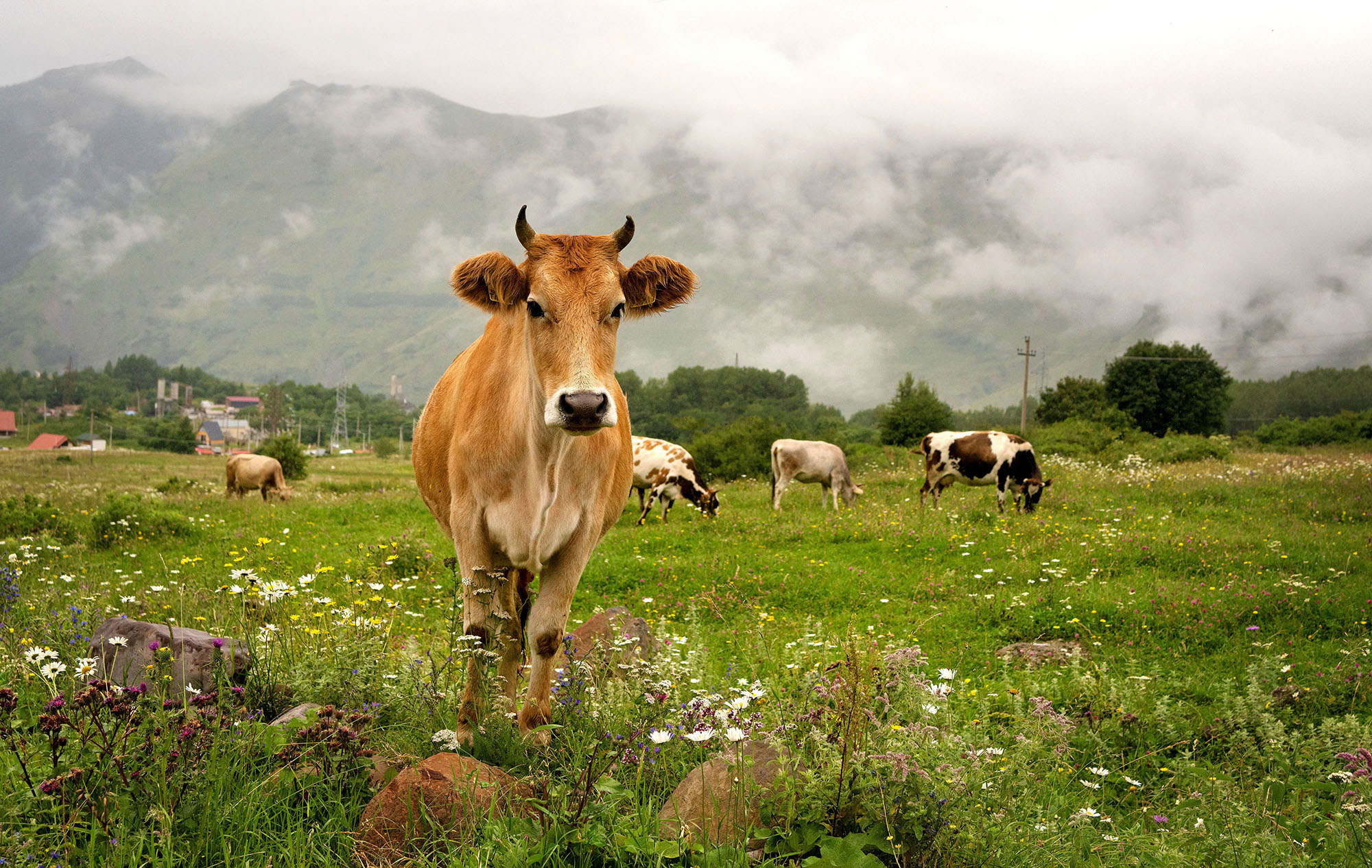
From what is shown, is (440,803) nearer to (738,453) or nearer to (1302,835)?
(1302,835)

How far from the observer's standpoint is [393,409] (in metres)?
190

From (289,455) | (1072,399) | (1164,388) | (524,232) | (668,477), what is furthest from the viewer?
(1164,388)

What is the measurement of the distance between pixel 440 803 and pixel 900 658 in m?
2.14

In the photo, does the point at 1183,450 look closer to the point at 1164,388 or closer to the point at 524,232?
the point at 524,232

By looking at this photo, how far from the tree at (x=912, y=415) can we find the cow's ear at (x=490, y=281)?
40596 mm

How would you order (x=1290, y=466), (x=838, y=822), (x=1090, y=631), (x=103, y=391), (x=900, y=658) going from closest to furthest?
(x=838, y=822), (x=900, y=658), (x=1090, y=631), (x=1290, y=466), (x=103, y=391)

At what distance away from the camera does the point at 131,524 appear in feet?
43.1

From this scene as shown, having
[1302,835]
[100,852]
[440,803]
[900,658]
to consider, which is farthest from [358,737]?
[1302,835]

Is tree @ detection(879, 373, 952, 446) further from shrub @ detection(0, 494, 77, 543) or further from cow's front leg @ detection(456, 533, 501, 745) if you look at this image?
cow's front leg @ detection(456, 533, 501, 745)

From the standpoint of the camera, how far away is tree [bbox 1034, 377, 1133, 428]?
213 feet

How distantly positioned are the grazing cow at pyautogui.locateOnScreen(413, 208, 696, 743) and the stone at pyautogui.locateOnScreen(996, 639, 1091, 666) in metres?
4.83

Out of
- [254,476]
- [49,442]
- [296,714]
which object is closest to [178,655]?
[296,714]

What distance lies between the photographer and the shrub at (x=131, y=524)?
1263 cm

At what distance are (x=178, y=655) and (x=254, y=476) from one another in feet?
79.9
